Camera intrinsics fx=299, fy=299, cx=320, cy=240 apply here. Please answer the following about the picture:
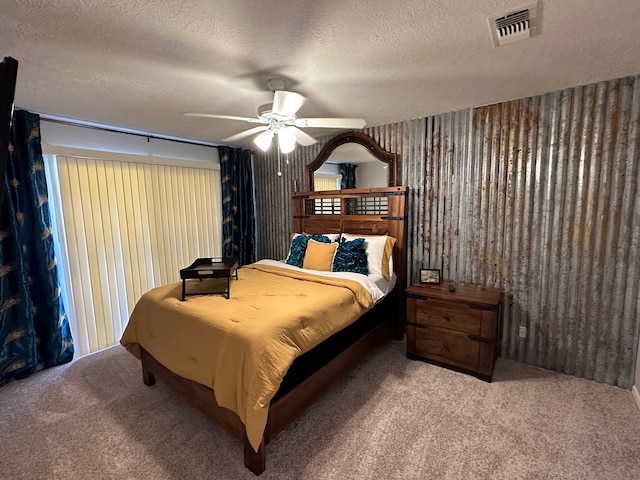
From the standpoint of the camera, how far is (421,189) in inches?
124

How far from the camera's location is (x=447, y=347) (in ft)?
8.68

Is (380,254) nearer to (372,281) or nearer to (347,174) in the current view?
(372,281)

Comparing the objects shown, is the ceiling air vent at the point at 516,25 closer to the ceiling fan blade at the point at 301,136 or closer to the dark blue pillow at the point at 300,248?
the ceiling fan blade at the point at 301,136

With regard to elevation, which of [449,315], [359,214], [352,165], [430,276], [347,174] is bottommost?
[449,315]

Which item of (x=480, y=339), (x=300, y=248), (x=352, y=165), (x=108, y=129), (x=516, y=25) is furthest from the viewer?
(x=352, y=165)

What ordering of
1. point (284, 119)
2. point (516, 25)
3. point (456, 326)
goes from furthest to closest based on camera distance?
point (456, 326)
point (284, 119)
point (516, 25)

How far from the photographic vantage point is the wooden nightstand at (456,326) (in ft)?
8.03

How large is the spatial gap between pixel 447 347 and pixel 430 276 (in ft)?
2.19

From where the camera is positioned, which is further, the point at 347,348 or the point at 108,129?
the point at 108,129

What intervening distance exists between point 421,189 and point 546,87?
49.6 inches

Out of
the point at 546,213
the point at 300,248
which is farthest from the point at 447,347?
the point at 300,248

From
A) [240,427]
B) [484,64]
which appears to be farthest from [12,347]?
[484,64]

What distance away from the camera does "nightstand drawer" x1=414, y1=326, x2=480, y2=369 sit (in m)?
2.53

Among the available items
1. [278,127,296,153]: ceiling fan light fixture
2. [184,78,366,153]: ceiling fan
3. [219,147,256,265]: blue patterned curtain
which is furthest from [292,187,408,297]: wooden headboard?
[278,127,296,153]: ceiling fan light fixture
